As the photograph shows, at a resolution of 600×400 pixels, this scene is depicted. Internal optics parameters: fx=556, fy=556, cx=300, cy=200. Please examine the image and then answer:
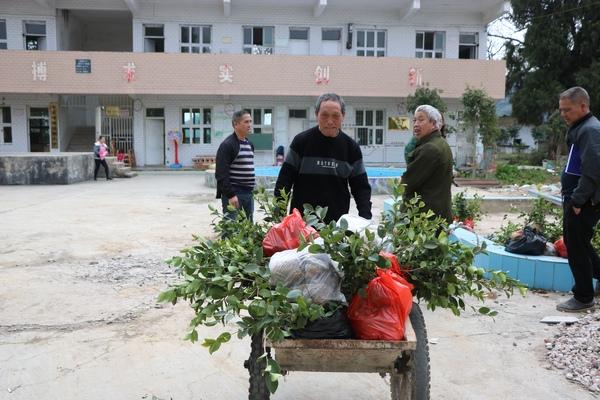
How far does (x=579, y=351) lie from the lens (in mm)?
3723

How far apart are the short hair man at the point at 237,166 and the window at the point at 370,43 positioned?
61.6 ft

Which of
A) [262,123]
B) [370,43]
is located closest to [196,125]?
[262,123]

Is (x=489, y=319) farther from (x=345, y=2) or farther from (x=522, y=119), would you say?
(x=522, y=119)

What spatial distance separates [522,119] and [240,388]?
28401 millimetres

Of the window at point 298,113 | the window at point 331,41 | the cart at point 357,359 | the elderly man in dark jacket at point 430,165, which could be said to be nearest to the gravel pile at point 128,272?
the elderly man in dark jacket at point 430,165

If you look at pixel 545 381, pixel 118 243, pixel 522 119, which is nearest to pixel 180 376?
pixel 545 381

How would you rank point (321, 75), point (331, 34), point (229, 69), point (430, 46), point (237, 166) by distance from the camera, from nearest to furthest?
1. point (237, 166)
2. point (229, 69)
3. point (321, 75)
4. point (331, 34)
5. point (430, 46)

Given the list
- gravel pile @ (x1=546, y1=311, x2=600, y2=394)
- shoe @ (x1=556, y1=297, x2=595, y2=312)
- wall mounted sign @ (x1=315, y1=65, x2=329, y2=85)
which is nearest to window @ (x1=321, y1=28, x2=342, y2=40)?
wall mounted sign @ (x1=315, y1=65, x2=329, y2=85)

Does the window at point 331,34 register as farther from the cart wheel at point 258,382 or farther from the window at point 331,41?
the cart wheel at point 258,382

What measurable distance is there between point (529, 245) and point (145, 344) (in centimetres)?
360

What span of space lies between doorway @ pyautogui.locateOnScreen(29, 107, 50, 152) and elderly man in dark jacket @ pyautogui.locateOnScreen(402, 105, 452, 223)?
72.2 feet

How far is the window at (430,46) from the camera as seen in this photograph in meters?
23.8

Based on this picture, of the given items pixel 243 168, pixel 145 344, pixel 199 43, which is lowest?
pixel 145 344

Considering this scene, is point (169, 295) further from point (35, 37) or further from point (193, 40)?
point (35, 37)
